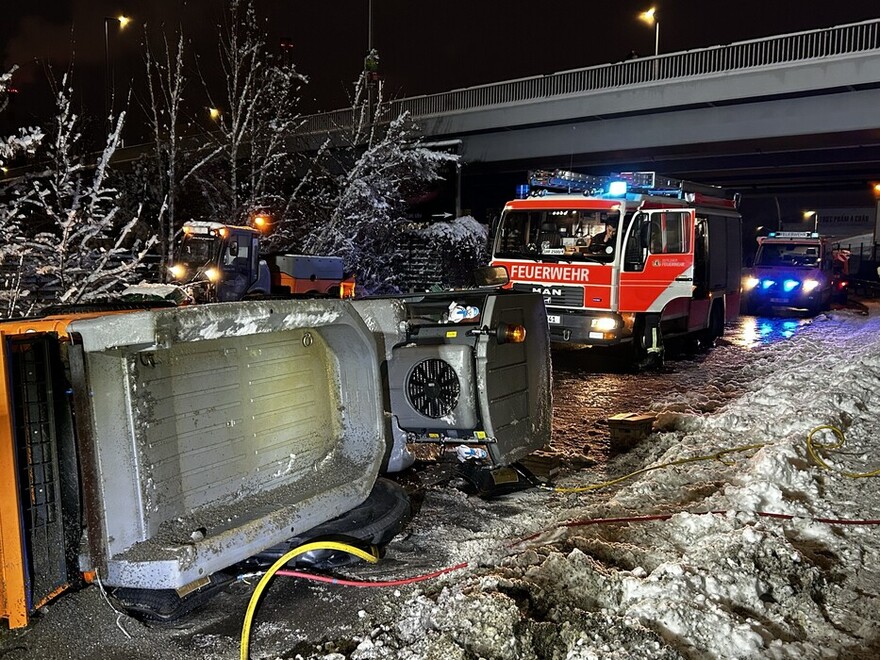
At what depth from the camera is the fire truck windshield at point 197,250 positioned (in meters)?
17.9

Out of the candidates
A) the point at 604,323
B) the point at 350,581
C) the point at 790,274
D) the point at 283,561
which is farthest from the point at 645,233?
the point at 790,274

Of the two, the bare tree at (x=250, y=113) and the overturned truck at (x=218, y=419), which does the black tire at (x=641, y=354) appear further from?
the bare tree at (x=250, y=113)

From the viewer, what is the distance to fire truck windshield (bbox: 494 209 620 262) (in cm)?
1247

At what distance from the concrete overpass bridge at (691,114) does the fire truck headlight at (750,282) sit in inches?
169

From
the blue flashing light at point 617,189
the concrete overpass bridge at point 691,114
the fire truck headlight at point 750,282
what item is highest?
the concrete overpass bridge at point 691,114

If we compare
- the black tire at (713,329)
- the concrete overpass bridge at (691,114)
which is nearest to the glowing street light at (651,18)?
the concrete overpass bridge at (691,114)

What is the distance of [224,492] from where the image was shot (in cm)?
407

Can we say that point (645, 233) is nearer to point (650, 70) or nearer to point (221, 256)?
point (221, 256)

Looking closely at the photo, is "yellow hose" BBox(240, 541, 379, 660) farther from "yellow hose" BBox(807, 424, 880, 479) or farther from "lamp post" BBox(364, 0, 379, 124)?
"lamp post" BBox(364, 0, 379, 124)

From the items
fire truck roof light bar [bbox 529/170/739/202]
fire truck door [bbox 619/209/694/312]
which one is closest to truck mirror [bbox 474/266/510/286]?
fire truck door [bbox 619/209/694/312]

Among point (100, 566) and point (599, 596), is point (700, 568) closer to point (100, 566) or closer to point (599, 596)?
point (599, 596)

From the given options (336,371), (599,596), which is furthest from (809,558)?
(336,371)

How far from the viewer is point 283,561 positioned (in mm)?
3928

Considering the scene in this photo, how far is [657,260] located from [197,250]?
36.8 feet
